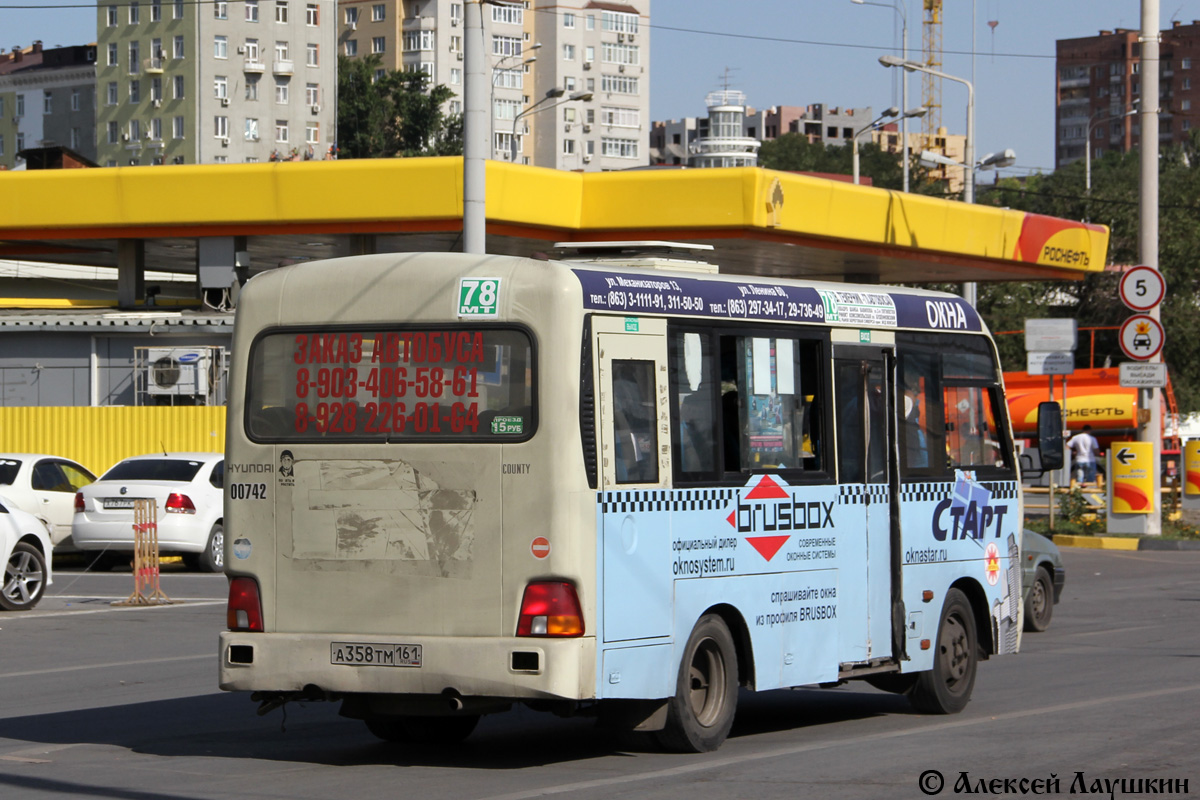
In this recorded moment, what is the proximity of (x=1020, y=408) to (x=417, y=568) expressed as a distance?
42.3 metres

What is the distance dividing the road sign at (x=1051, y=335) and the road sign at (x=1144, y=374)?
105 centimetres

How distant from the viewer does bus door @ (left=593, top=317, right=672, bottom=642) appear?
27.8ft

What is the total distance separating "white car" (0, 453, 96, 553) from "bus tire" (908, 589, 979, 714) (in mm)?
15151

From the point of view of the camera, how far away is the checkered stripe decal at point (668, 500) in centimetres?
849

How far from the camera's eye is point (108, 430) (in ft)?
96.6

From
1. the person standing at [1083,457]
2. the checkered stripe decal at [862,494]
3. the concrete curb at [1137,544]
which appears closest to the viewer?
the checkered stripe decal at [862,494]

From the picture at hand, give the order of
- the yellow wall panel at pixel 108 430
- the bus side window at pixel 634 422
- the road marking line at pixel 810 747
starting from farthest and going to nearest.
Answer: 1. the yellow wall panel at pixel 108 430
2. the bus side window at pixel 634 422
3. the road marking line at pixel 810 747

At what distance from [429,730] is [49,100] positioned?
140 meters

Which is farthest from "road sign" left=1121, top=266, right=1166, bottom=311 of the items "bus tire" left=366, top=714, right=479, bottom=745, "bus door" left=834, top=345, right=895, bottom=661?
"bus tire" left=366, top=714, right=479, bottom=745

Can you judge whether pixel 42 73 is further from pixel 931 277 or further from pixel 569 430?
pixel 569 430

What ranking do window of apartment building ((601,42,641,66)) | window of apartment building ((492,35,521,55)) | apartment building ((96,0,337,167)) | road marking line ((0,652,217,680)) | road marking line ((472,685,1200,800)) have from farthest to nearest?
window of apartment building ((601,42,641,66))
window of apartment building ((492,35,521,55))
apartment building ((96,0,337,167))
road marking line ((0,652,217,680))
road marking line ((472,685,1200,800))

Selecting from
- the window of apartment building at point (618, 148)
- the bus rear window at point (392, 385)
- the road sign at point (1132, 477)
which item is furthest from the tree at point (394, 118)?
the bus rear window at point (392, 385)

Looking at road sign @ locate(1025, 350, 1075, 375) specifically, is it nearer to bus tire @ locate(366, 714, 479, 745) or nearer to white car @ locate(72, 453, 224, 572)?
white car @ locate(72, 453, 224, 572)

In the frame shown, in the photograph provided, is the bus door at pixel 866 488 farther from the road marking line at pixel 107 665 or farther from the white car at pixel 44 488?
the white car at pixel 44 488
